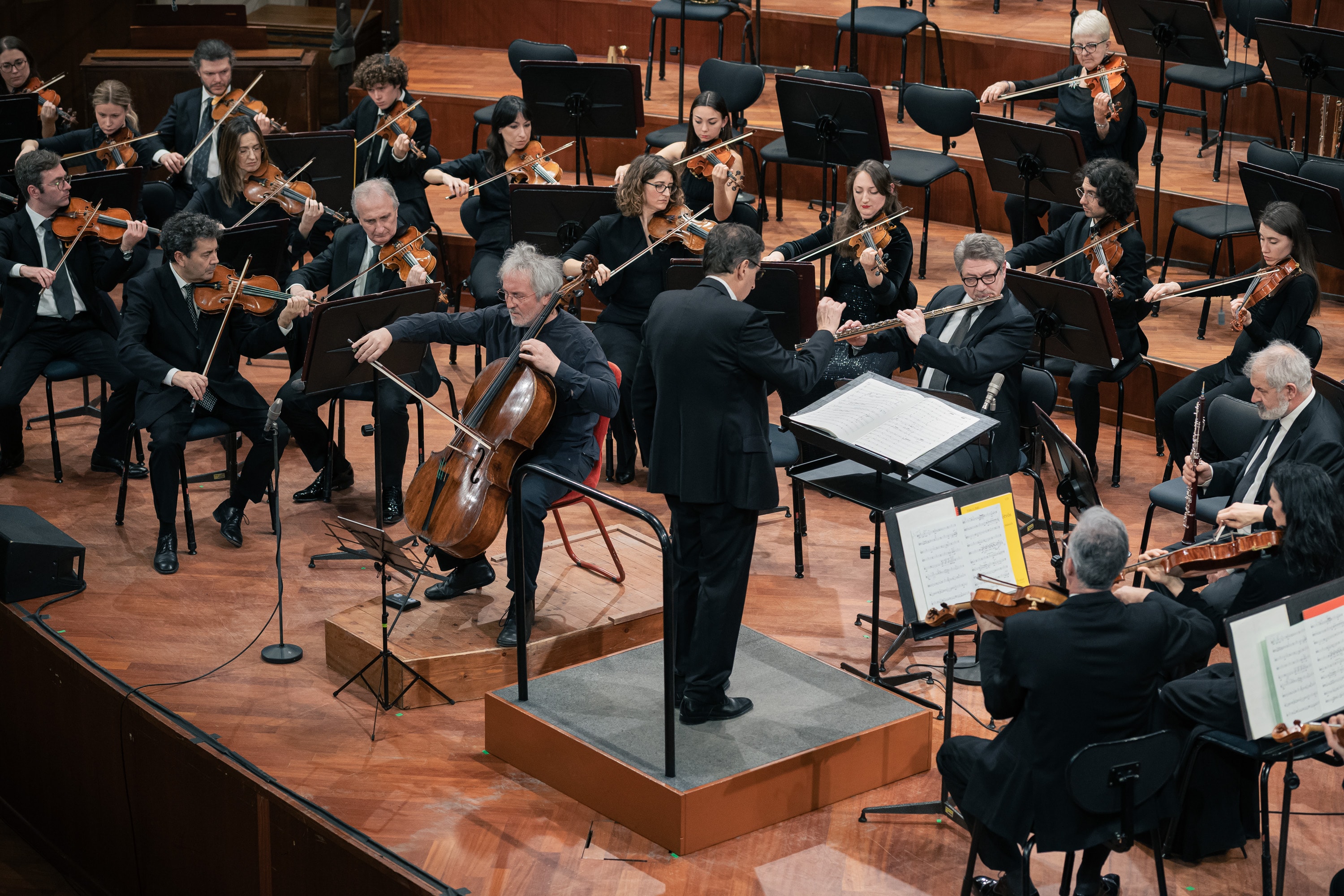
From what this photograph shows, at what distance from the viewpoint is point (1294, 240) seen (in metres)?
5.24

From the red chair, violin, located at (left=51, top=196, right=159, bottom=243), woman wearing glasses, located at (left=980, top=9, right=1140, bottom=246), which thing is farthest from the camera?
woman wearing glasses, located at (left=980, top=9, right=1140, bottom=246)

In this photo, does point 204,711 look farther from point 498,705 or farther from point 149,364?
point 149,364

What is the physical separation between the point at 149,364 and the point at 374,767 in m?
1.83

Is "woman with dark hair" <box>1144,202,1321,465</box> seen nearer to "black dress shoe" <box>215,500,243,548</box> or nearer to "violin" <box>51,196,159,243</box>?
"black dress shoe" <box>215,500,243,548</box>

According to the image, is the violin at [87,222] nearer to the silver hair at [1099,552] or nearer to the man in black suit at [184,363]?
the man in black suit at [184,363]

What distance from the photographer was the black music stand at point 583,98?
21.5 ft

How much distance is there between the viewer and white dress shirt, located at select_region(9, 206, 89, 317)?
588 centimetres

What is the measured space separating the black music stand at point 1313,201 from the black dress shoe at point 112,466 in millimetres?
4308

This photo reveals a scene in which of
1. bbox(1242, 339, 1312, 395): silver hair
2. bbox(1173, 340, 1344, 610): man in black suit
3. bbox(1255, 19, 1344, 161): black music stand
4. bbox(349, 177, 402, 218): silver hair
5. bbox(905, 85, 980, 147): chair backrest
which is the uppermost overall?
bbox(1255, 19, 1344, 161): black music stand

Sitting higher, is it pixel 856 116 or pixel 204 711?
pixel 856 116

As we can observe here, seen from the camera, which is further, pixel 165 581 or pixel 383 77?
pixel 383 77

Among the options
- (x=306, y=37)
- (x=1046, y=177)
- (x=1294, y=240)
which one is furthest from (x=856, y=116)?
Answer: (x=306, y=37)

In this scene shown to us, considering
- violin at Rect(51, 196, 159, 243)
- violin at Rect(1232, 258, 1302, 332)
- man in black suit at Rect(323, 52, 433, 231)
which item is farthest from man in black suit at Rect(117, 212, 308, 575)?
violin at Rect(1232, 258, 1302, 332)

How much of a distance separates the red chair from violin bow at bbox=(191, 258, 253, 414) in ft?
4.39
